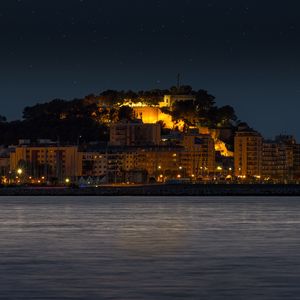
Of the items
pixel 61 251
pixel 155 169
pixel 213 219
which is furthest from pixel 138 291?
pixel 155 169

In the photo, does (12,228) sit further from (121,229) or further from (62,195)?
(62,195)

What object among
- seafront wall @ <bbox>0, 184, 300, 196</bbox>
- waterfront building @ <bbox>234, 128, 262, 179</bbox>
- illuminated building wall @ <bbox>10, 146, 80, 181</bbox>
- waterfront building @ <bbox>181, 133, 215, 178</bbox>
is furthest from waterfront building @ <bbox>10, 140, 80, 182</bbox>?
seafront wall @ <bbox>0, 184, 300, 196</bbox>

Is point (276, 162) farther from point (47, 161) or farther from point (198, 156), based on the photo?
point (47, 161)

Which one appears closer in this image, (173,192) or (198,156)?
(173,192)

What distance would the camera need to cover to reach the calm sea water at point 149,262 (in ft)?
78.4

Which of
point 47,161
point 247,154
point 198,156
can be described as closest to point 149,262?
point 47,161

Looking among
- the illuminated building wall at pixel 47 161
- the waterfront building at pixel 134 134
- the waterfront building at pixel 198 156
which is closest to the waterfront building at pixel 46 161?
the illuminated building wall at pixel 47 161

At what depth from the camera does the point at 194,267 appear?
1129 inches

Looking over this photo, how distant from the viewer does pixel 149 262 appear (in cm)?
2972

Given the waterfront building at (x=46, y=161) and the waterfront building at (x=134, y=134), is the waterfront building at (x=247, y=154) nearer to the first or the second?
the waterfront building at (x=134, y=134)

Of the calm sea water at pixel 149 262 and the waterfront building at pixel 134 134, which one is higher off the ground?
the waterfront building at pixel 134 134

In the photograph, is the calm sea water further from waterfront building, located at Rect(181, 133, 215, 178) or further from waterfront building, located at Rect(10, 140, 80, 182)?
waterfront building, located at Rect(181, 133, 215, 178)

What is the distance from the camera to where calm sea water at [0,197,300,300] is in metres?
23.9

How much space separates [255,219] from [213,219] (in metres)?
2.08
